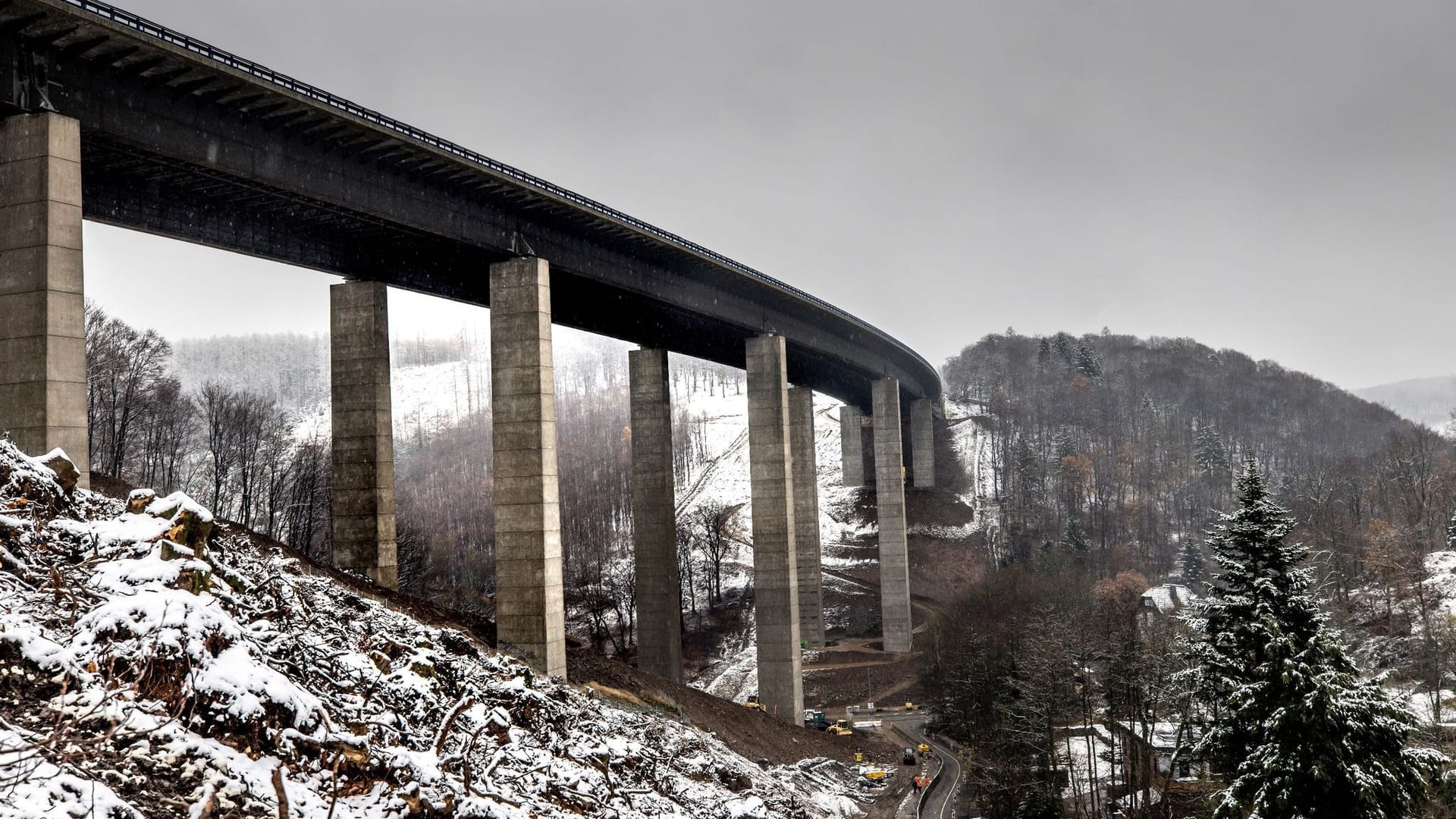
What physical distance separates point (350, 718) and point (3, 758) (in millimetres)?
4035

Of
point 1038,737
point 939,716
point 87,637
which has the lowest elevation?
point 939,716

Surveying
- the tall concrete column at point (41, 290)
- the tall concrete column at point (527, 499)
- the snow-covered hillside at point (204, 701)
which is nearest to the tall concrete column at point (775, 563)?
the tall concrete column at point (527, 499)

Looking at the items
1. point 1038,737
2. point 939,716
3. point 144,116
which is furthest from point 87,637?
point 939,716

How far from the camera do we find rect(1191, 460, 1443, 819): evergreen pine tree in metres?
20.7

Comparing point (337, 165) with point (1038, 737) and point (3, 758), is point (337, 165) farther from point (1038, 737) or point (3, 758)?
point (1038, 737)

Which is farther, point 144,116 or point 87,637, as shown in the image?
point 144,116

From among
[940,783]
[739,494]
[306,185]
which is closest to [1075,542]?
[739,494]

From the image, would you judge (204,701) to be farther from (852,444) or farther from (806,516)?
(852,444)

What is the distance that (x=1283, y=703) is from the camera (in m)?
22.0

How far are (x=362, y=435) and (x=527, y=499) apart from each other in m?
6.85

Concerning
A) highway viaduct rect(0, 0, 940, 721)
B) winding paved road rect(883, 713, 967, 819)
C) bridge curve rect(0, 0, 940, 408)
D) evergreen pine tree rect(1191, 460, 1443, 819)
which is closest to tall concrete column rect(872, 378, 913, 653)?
winding paved road rect(883, 713, 967, 819)

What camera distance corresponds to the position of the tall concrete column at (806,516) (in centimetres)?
7388

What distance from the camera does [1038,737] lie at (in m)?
40.5

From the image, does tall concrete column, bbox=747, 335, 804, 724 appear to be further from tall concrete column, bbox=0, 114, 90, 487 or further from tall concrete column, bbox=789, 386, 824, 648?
tall concrete column, bbox=0, 114, 90, 487
